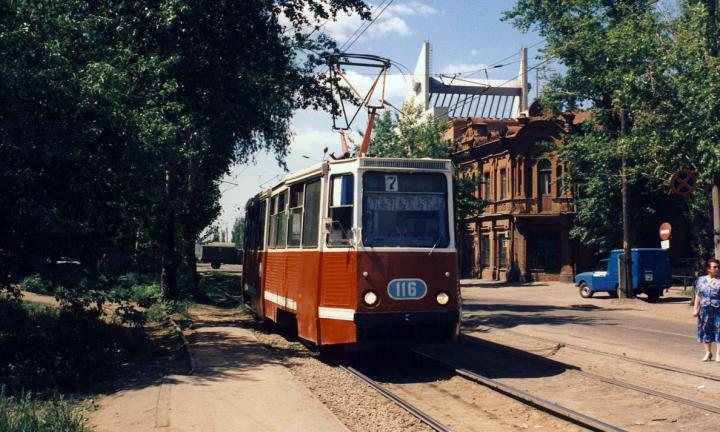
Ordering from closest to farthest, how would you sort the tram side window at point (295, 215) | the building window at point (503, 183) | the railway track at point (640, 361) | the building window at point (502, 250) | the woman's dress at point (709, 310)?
the railway track at point (640, 361) < the woman's dress at point (709, 310) < the tram side window at point (295, 215) < the building window at point (502, 250) < the building window at point (503, 183)

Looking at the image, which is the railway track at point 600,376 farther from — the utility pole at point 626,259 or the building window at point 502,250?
the building window at point 502,250

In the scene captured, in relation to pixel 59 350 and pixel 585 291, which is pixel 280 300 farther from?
pixel 585 291

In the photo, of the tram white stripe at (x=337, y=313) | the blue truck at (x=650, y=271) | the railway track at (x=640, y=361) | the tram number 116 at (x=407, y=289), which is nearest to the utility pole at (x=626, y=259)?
the blue truck at (x=650, y=271)

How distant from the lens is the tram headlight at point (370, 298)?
1003 centimetres

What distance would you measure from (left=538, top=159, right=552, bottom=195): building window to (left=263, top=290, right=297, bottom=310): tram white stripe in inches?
1230

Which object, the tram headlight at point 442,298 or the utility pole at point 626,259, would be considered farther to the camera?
the utility pole at point 626,259

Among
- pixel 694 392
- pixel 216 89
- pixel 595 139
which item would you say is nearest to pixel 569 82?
pixel 595 139

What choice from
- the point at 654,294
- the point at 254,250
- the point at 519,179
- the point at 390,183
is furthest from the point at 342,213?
the point at 519,179

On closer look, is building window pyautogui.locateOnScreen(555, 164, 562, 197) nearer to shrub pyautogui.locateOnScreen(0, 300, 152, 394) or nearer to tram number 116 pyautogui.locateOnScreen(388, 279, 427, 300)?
shrub pyautogui.locateOnScreen(0, 300, 152, 394)

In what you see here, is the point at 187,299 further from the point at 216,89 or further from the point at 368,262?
the point at 368,262

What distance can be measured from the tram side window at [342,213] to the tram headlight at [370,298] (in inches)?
32.0

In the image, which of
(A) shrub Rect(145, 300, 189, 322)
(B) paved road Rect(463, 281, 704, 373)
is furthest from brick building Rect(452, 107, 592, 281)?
(A) shrub Rect(145, 300, 189, 322)

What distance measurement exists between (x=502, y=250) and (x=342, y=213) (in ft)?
123

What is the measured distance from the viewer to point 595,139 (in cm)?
3250
